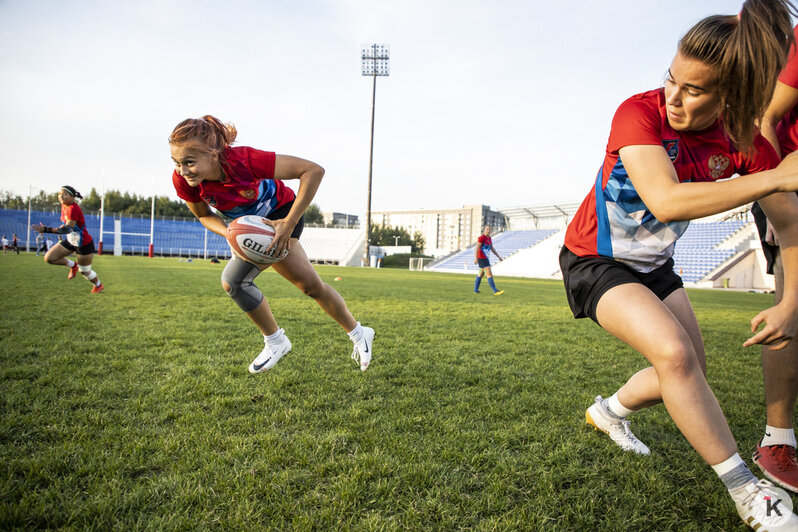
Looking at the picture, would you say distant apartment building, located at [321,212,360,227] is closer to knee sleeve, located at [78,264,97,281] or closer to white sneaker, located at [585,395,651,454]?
knee sleeve, located at [78,264,97,281]

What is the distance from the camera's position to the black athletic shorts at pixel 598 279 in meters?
1.98

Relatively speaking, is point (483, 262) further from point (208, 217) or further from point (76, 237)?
point (208, 217)

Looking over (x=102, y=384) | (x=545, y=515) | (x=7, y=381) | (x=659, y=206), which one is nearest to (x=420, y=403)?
(x=545, y=515)

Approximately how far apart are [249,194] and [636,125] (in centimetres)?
259

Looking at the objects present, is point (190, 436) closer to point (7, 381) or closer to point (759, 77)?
A: point (7, 381)

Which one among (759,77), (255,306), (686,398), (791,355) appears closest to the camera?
(759,77)

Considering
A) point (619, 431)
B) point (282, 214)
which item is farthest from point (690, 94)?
point (282, 214)

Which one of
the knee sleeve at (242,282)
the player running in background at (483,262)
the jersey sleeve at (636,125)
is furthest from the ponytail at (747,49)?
the player running in background at (483,262)

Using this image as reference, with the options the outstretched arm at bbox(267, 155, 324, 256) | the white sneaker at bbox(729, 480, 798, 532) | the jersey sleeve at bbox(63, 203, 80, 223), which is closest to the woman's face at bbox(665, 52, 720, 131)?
the white sneaker at bbox(729, 480, 798, 532)

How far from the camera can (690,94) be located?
5.43 ft

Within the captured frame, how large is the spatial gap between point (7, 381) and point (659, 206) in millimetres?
4180

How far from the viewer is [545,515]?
1.85 m

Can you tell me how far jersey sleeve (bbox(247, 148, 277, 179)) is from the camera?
307 cm

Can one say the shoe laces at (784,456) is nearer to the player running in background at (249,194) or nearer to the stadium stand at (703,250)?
the player running in background at (249,194)
